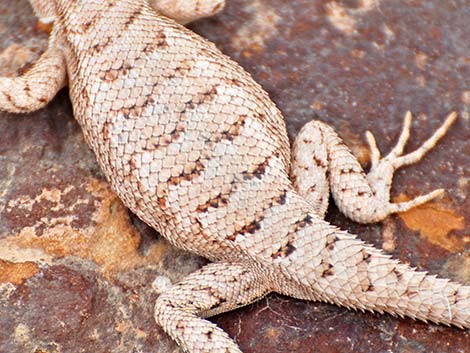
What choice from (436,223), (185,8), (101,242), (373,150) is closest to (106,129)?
(101,242)

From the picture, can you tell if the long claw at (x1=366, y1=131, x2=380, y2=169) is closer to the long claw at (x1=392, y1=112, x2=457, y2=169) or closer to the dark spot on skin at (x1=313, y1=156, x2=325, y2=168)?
the long claw at (x1=392, y1=112, x2=457, y2=169)

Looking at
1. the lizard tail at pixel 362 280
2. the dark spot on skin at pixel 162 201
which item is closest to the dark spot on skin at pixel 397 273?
the lizard tail at pixel 362 280

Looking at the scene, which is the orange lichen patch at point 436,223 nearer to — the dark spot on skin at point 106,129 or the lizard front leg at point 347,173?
the lizard front leg at point 347,173

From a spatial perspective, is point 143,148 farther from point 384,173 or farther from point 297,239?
point 384,173

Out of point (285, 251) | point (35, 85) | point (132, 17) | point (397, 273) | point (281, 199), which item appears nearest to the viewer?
point (397, 273)

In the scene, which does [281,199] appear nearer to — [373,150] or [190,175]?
[190,175]

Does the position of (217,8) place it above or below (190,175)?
above

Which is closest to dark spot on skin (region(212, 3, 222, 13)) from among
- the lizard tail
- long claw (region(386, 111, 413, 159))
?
long claw (region(386, 111, 413, 159))
